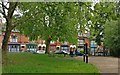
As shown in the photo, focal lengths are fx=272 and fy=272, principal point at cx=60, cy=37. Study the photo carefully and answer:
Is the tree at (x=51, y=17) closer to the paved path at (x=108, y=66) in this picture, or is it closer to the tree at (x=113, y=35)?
the paved path at (x=108, y=66)

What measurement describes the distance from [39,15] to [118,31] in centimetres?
2473

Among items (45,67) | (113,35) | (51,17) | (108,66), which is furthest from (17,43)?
(45,67)

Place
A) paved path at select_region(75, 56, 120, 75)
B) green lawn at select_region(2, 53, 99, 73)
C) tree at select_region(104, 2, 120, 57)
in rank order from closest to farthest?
green lawn at select_region(2, 53, 99, 73) < paved path at select_region(75, 56, 120, 75) < tree at select_region(104, 2, 120, 57)

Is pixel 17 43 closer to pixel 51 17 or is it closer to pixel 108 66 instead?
pixel 108 66

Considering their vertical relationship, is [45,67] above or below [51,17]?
below

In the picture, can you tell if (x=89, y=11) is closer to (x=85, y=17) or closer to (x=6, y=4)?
(x=85, y=17)

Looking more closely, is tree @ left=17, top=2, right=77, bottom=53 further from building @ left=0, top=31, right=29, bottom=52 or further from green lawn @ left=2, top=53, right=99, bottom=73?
building @ left=0, top=31, right=29, bottom=52

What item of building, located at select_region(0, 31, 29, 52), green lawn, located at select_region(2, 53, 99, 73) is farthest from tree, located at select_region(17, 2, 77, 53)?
building, located at select_region(0, 31, 29, 52)

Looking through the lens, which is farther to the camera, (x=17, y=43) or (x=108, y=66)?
(x=17, y=43)

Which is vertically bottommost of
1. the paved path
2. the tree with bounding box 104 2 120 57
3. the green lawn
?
the paved path

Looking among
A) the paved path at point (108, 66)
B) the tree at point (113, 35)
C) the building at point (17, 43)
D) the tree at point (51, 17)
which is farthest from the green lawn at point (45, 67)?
the building at point (17, 43)

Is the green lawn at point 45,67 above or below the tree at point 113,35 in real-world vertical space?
below

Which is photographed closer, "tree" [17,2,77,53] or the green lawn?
the green lawn

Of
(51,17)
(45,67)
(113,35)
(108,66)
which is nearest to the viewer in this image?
(45,67)
